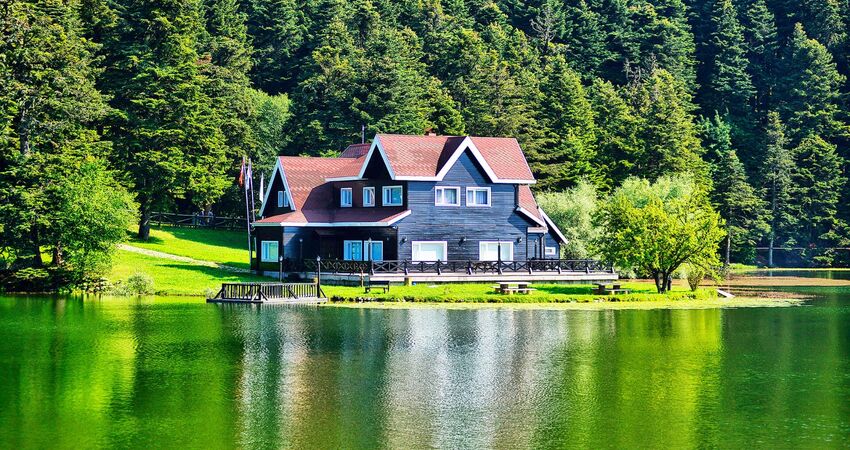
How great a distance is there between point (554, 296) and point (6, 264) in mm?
34576

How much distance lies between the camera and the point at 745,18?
165 metres

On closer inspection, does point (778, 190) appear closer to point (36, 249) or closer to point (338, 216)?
point (338, 216)

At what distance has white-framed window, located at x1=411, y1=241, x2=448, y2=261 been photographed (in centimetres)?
7531

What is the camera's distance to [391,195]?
77062mm

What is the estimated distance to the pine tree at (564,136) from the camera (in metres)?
106

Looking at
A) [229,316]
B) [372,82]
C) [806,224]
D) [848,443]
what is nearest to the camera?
[848,443]

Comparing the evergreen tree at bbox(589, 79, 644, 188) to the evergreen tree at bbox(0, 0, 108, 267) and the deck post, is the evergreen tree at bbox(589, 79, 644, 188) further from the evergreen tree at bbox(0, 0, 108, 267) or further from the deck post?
the evergreen tree at bbox(0, 0, 108, 267)

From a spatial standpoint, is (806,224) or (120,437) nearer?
(120,437)

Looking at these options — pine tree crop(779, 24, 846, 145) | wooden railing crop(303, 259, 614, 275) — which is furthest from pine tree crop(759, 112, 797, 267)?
wooden railing crop(303, 259, 614, 275)

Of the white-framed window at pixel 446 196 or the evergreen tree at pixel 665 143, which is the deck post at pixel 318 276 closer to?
the white-framed window at pixel 446 196

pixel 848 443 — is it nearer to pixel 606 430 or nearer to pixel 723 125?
pixel 606 430

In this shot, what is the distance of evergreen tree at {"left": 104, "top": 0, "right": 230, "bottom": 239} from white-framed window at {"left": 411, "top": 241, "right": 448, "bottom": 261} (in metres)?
22.5

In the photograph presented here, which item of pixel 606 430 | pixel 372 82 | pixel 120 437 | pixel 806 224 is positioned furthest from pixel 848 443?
pixel 806 224

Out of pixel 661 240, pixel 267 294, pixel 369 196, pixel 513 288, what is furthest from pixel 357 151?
pixel 661 240
